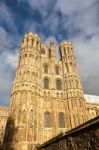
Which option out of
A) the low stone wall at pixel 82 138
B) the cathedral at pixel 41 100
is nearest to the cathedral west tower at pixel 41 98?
the cathedral at pixel 41 100

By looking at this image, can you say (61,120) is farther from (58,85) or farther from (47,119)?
(58,85)

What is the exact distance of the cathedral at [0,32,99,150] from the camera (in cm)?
2395

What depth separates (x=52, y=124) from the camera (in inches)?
1079

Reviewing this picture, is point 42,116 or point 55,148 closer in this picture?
point 55,148

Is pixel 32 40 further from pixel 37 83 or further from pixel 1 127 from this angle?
pixel 1 127

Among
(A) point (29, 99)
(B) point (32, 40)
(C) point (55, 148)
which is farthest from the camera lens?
(B) point (32, 40)

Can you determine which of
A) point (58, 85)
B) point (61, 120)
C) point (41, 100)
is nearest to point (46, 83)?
point (58, 85)

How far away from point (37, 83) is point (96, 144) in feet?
83.0

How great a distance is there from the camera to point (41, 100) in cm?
2908

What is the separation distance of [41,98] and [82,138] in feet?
78.6

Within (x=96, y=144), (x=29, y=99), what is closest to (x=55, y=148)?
(x=96, y=144)

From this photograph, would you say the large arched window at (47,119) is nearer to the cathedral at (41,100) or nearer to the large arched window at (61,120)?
the cathedral at (41,100)

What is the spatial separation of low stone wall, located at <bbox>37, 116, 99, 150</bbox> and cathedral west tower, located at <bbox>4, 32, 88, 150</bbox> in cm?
1759

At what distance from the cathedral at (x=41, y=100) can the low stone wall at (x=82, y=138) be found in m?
17.6
